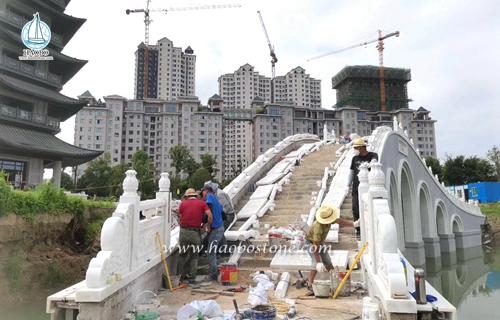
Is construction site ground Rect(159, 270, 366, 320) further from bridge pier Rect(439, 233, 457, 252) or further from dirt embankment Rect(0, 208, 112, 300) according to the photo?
bridge pier Rect(439, 233, 457, 252)

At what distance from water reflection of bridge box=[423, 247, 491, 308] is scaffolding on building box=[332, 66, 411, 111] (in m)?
73.6

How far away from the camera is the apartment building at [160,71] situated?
296 ft

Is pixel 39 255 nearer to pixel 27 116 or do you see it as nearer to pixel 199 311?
pixel 199 311

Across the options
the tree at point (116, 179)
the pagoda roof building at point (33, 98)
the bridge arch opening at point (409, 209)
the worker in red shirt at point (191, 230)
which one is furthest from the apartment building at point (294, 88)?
the worker in red shirt at point (191, 230)

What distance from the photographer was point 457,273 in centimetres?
1922

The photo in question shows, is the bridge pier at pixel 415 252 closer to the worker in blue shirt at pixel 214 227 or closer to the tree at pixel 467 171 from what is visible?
the worker in blue shirt at pixel 214 227

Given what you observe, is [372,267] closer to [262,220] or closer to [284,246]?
[284,246]

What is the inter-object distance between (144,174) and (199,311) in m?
38.6

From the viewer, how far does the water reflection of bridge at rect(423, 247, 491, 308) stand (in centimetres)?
1555

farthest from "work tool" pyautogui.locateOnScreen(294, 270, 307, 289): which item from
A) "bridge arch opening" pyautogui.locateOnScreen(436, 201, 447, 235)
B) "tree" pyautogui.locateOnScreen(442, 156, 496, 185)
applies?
"tree" pyautogui.locateOnScreen(442, 156, 496, 185)

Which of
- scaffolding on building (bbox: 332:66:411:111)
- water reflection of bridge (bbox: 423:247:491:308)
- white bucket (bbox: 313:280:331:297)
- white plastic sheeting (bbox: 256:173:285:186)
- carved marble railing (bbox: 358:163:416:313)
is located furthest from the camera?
scaffolding on building (bbox: 332:66:411:111)

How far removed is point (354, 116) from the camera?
72.9m

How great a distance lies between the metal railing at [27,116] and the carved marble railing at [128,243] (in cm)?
1925

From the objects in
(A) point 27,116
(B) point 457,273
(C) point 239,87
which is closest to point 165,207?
(B) point 457,273
